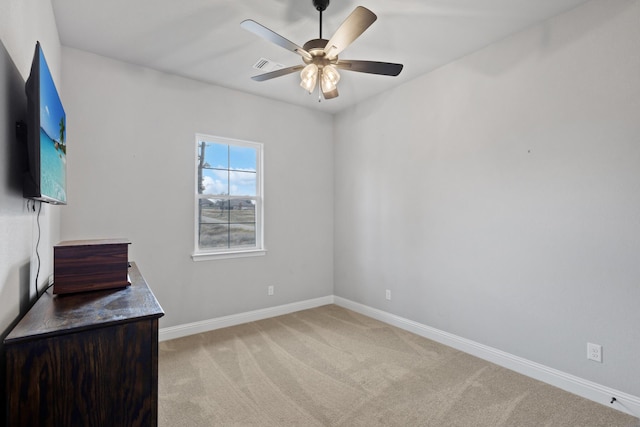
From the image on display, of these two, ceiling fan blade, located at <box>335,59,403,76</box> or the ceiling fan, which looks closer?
the ceiling fan

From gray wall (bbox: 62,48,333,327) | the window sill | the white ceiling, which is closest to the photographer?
the white ceiling

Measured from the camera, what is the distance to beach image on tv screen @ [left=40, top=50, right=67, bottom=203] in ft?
4.53

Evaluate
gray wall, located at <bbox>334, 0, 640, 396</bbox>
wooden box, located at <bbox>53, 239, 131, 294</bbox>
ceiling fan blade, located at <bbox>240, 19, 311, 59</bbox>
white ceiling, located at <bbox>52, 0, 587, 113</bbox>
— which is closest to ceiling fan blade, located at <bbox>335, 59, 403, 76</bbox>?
ceiling fan blade, located at <bbox>240, 19, 311, 59</bbox>

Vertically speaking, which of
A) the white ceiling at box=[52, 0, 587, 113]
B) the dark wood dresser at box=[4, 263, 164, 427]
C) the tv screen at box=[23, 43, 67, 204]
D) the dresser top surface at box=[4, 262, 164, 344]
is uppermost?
the white ceiling at box=[52, 0, 587, 113]

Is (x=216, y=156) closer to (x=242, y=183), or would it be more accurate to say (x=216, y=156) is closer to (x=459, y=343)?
(x=242, y=183)

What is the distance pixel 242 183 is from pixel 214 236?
726 mm

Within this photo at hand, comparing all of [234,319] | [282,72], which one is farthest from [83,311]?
[234,319]

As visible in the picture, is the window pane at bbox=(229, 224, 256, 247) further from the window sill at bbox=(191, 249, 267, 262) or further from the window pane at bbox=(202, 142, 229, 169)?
Result: the window pane at bbox=(202, 142, 229, 169)

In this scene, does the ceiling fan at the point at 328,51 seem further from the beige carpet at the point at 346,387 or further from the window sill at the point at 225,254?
the beige carpet at the point at 346,387

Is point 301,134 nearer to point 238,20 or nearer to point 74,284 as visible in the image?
point 238,20

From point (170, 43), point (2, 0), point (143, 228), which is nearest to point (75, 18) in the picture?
point (170, 43)

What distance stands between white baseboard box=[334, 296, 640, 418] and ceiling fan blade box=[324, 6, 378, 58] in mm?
2747

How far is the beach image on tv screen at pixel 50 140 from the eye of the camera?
1.38 m

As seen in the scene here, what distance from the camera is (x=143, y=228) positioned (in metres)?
3.12
